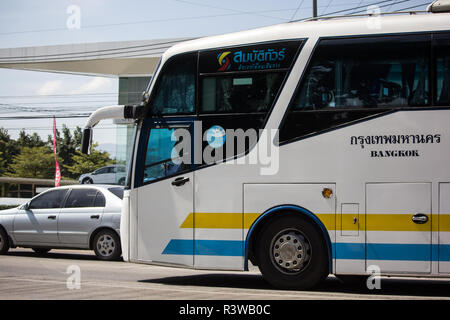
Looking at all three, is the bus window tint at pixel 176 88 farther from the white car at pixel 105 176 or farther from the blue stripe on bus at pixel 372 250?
the white car at pixel 105 176

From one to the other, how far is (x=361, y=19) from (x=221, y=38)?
Result: 7.36 ft

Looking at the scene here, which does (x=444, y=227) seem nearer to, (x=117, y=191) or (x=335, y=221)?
(x=335, y=221)

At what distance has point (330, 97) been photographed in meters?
8.81

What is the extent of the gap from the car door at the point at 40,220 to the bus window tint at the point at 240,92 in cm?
684

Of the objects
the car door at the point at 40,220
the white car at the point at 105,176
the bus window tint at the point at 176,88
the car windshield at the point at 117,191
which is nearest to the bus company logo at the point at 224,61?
the bus window tint at the point at 176,88

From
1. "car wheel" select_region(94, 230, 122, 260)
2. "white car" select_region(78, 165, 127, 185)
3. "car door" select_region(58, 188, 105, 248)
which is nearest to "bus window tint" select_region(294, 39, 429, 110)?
"car wheel" select_region(94, 230, 122, 260)

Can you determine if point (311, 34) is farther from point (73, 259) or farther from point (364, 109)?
point (73, 259)

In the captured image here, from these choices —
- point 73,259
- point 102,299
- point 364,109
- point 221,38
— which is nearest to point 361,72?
point 364,109

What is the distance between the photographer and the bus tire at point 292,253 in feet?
28.6

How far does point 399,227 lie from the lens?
8.42 meters

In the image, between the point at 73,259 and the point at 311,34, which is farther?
the point at 73,259

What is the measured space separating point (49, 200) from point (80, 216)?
1238 millimetres

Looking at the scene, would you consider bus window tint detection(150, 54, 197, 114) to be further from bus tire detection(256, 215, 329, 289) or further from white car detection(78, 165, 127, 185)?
white car detection(78, 165, 127, 185)

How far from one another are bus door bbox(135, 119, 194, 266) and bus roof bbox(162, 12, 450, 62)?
149 cm
